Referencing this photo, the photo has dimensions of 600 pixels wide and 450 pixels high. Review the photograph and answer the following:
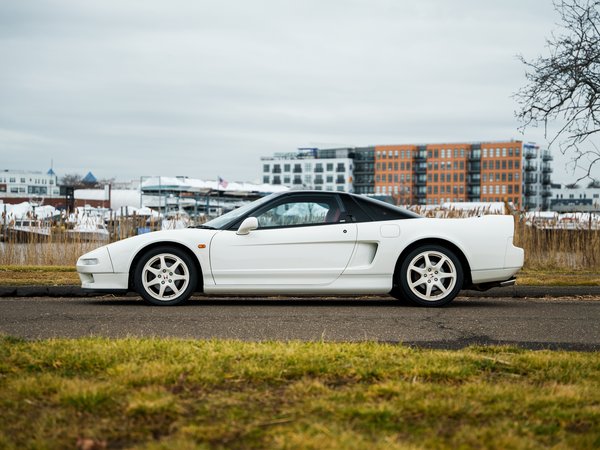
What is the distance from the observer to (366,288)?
8766mm

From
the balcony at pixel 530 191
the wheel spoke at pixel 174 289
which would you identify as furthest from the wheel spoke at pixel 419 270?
the balcony at pixel 530 191

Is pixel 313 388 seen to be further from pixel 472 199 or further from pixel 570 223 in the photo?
pixel 472 199

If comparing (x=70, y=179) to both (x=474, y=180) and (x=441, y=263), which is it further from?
(x=441, y=263)

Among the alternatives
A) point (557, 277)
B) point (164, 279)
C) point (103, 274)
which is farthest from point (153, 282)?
point (557, 277)

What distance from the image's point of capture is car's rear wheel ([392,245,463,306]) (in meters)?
8.75

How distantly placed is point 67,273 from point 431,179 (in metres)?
152

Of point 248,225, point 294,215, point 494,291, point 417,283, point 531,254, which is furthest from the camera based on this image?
point 531,254

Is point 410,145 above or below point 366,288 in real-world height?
above

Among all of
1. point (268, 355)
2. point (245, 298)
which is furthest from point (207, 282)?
point (268, 355)

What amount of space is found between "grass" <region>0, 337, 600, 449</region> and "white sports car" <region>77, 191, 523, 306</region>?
348 centimetres

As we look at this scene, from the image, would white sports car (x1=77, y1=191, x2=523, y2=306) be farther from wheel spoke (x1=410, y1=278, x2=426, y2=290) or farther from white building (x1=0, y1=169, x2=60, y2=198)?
white building (x1=0, y1=169, x2=60, y2=198)

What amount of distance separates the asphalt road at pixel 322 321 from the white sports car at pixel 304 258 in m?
0.25

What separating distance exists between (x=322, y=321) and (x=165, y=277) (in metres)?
2.23

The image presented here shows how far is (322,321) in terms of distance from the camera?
7301 millimetres
